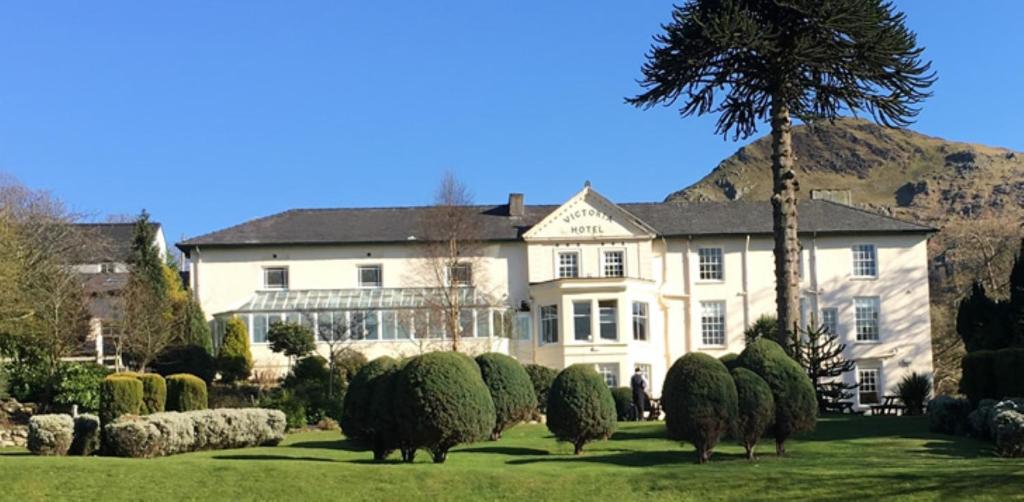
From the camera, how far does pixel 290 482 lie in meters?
15.4

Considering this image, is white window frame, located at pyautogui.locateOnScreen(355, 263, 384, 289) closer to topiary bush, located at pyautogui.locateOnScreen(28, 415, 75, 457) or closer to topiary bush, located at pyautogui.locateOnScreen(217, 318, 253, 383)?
topiary bush, located at pyautogui.locateOnScreen(217, 318, 253, 383)

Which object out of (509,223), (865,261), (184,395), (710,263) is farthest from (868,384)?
(184,395)

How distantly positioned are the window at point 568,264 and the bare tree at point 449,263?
3344 millimetres

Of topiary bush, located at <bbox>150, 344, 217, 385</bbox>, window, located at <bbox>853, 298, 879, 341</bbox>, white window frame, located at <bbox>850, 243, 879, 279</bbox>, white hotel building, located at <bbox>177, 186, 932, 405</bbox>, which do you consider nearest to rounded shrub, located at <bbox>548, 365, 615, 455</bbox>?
topiary bush, located at <bbox>150, 344, 217, 385</bbox>

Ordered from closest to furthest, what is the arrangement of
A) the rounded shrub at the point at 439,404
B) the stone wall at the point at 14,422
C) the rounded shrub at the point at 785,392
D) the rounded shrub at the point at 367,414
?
the rounded shrub at the point at 439,404 → the rounded shrub at the point at 367,414 → the rounded shrub at the point at 785,392 → the stone wall at the point at 14,422

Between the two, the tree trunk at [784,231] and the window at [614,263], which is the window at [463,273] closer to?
the window at [614,263]

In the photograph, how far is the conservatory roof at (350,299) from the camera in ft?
147

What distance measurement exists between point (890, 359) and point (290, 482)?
37857 mm

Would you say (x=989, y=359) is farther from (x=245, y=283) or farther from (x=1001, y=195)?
(x=1001, y=195)

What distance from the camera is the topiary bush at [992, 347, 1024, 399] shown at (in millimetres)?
22422

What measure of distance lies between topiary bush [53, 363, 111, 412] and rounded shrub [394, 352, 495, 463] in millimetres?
19857

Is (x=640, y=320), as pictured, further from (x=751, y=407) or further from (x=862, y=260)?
(x=751, y=407)

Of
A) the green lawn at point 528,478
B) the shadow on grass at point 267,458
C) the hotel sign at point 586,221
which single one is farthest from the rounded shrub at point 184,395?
the hotel sign at point 586,221

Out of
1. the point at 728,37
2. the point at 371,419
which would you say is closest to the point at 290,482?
the point at 371,419
